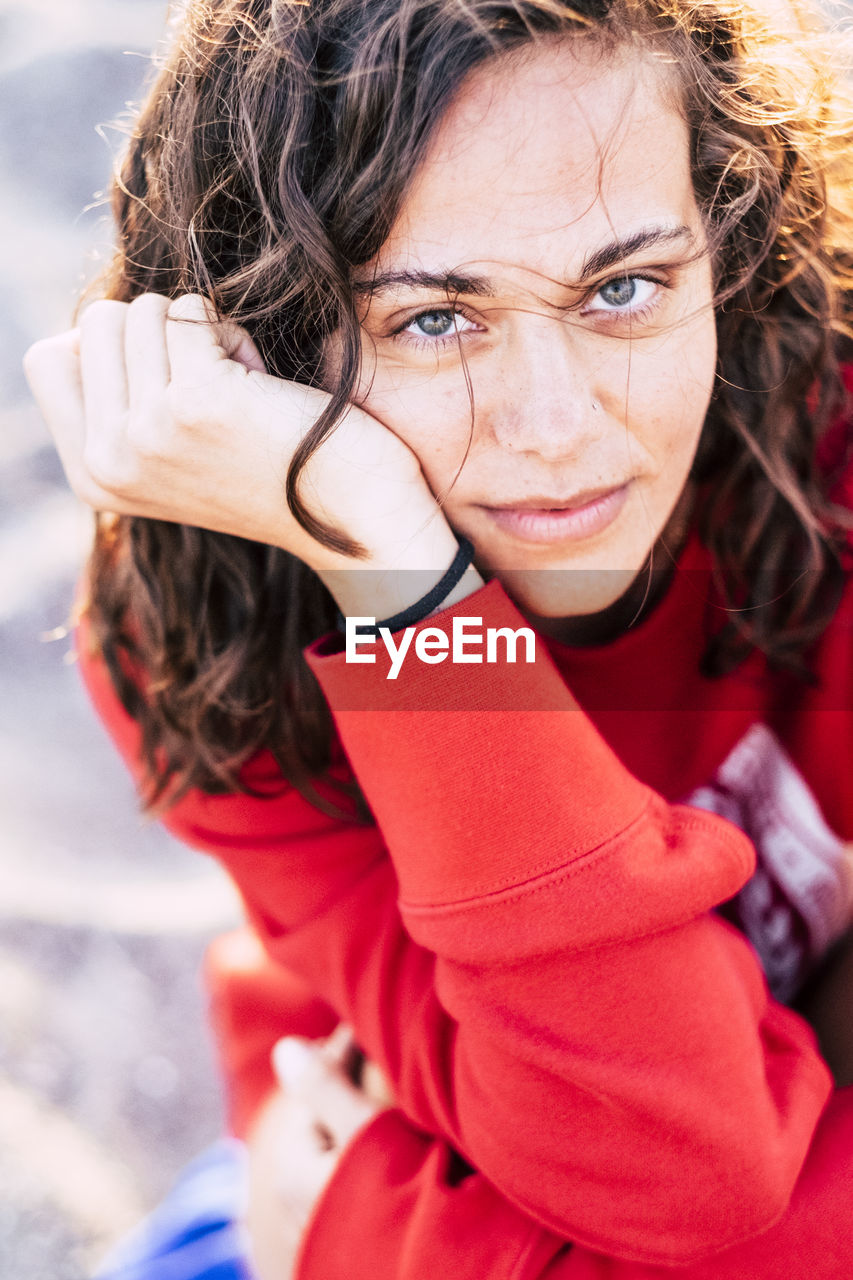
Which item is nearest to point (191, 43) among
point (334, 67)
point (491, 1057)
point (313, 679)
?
point (334, 67)

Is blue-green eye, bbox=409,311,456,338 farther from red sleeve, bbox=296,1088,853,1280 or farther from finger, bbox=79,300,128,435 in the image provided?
red sleeve, bbox=296,1088,853,1280

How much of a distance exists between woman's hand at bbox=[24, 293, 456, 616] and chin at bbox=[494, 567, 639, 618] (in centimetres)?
14

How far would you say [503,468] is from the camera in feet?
3.82

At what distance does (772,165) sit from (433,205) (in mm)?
458

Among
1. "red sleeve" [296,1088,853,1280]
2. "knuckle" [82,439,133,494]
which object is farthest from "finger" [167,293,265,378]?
"red sleeve" [296,1088,853,1280]

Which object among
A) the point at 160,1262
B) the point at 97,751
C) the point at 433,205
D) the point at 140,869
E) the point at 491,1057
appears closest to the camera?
the point at 433,205

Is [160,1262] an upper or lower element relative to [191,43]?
lower

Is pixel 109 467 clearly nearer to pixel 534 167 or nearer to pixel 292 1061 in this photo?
pixel 534 167

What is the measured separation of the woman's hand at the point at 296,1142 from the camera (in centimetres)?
142

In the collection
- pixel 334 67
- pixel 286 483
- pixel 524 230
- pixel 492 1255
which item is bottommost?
pixel 492 1255

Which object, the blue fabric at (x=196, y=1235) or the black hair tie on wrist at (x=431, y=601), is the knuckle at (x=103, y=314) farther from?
the blue fabric at (x=196, y=1235)

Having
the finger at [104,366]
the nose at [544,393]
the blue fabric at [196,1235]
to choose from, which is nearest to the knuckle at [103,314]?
the finger at [104,366]

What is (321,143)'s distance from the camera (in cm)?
107

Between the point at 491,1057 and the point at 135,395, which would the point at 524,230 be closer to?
the point at 135,395
